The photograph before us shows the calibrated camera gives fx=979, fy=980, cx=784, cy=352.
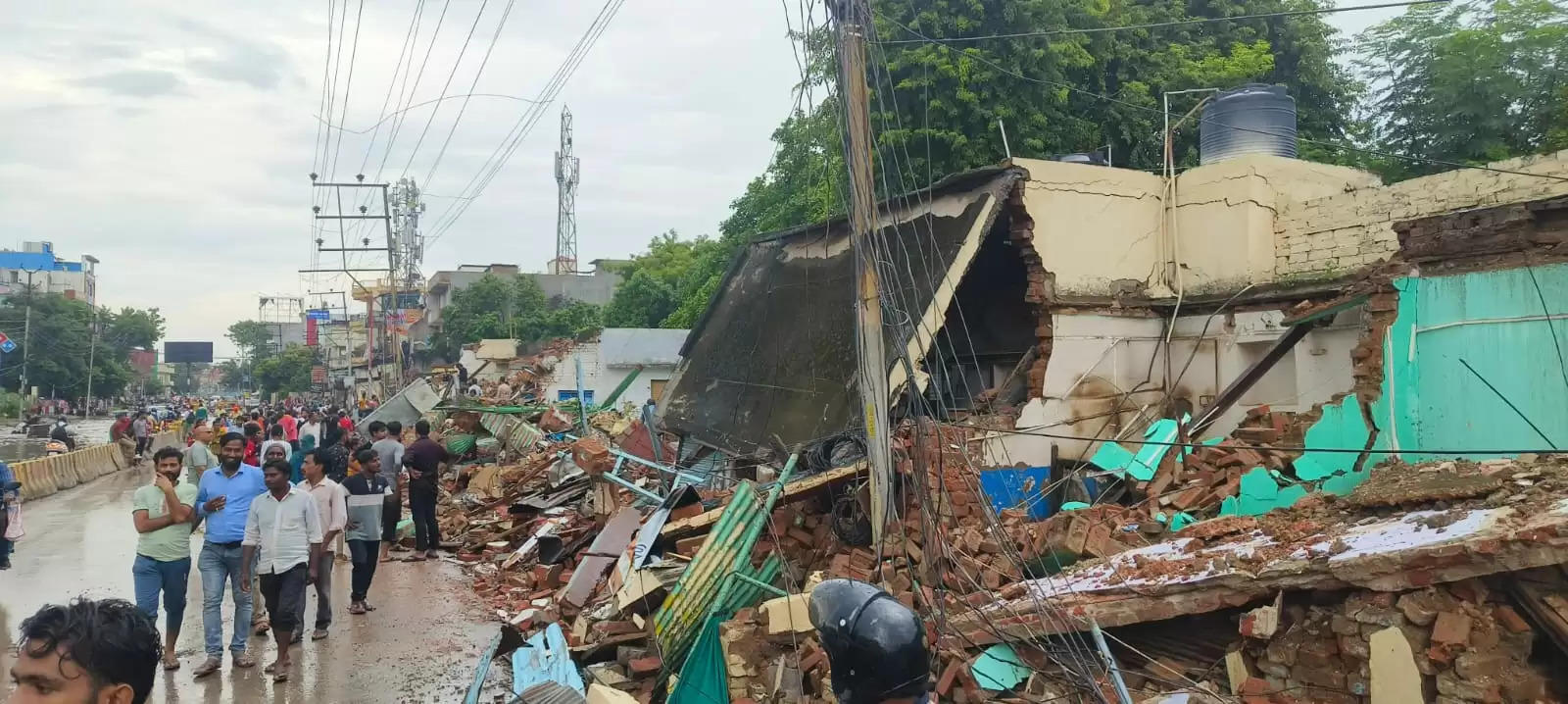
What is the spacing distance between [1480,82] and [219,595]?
761 inches

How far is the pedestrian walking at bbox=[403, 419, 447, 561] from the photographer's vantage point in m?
11.2

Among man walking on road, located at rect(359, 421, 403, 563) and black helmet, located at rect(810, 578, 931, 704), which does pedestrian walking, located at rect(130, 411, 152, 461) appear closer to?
man walking on road, located at rect(359, 421, 403, 563)

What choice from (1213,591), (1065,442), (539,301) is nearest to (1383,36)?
(1065,442)

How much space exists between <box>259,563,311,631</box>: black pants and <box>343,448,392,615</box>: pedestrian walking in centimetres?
190

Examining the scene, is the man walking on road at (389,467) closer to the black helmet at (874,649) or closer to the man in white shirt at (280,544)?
the man in white shirt at (280,544)

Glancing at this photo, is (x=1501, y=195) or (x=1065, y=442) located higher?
(x=1501, y=195)

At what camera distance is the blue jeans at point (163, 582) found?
646cm

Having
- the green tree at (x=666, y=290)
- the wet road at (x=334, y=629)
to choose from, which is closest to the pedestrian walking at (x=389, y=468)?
the wet road at (x=334, y=629)

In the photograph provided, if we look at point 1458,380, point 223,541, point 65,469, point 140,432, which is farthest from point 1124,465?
point 140,432

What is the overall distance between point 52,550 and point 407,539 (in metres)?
3.98

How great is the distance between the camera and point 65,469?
1981 cm

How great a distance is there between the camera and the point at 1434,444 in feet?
26.7

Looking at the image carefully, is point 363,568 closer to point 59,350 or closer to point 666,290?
point 666,290

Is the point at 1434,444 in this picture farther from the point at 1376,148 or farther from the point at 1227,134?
the point at 1376,148
